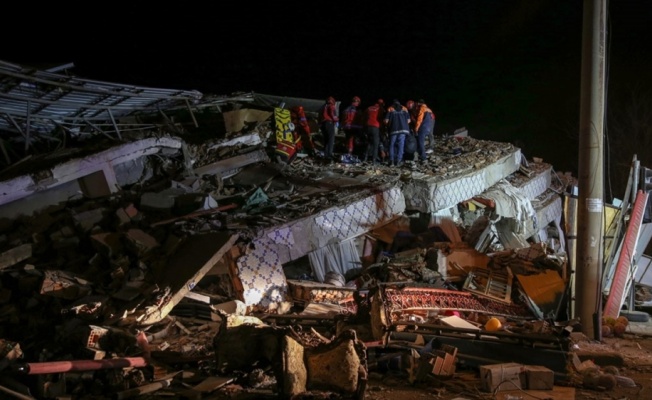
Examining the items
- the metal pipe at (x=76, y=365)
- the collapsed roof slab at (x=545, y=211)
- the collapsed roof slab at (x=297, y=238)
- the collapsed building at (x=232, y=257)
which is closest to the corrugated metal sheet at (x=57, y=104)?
the collapsed building at (x=232, y=257)

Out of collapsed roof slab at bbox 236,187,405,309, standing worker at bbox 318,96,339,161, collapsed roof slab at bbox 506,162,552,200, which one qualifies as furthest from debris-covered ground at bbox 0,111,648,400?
collapsed roof slab at bbox 506,162,552,200

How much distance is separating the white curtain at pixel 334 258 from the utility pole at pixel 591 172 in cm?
440

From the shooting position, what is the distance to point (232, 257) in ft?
29.2

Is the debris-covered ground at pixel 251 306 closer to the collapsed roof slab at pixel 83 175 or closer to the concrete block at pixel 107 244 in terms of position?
the concrete block at pixel 107 244

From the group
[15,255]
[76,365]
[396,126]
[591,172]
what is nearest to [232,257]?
[15,255]

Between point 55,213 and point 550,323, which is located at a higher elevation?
point 55,213

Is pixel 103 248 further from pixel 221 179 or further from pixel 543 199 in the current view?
pixel 543 199

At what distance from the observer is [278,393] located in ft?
17.4

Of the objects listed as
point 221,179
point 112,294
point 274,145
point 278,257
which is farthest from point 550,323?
point 274,145

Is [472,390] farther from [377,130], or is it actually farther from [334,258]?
[377,130]

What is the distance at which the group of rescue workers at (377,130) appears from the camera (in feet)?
46.6

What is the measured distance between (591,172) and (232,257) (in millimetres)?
5126

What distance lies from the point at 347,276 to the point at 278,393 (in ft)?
19.6

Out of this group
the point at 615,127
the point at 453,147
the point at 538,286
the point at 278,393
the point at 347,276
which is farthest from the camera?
the point at 615,127
